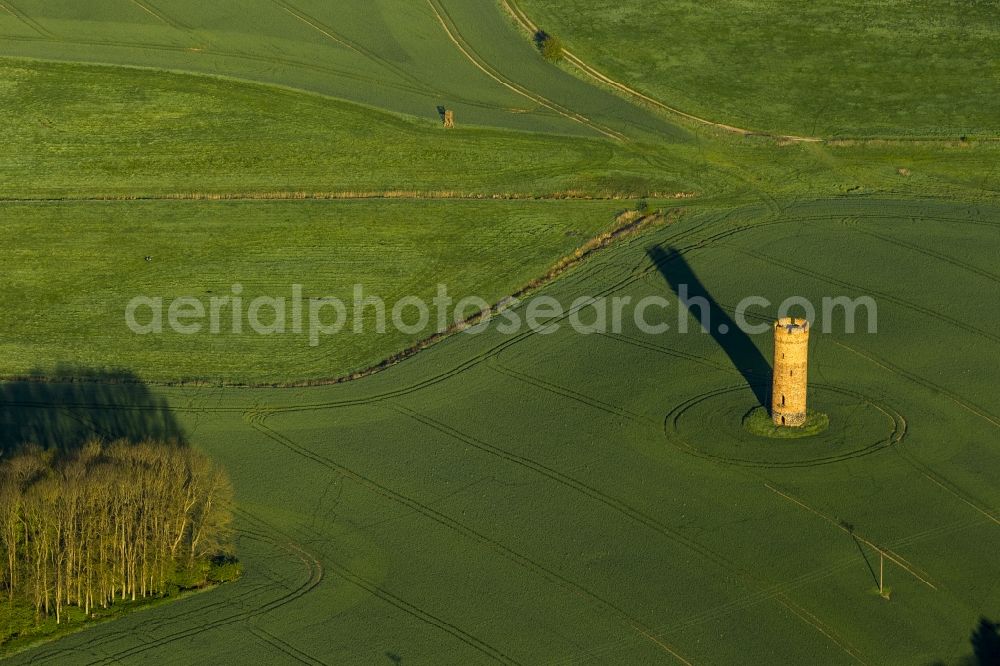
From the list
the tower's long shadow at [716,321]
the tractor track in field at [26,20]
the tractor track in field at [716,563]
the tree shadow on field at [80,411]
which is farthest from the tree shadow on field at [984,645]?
the tractor track in field at [26,20]

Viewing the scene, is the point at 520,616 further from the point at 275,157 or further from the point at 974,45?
the point at 974,45

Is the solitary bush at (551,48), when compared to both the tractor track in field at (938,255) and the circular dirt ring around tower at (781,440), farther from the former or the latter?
the circular dirt ring around tower at (781,440)

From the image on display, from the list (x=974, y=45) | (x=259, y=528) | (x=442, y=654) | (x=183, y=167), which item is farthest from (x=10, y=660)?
(x=974, y=45)

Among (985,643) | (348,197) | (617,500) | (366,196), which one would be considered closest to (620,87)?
(366,196)

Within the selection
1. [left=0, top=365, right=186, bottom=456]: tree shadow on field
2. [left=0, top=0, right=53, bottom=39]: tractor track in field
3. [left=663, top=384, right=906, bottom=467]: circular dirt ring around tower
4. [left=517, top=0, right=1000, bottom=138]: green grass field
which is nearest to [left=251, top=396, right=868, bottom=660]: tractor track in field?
[left=663, top=384, right=906, bottom=467]: circular dirt ring around tower

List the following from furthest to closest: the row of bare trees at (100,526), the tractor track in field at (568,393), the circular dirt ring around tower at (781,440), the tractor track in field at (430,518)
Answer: the tractor track in field at (568,393)
the circular dirt ring around tower at (781,440)
the row of bare trees at (100,526)
the tractor track in field at (430,518)

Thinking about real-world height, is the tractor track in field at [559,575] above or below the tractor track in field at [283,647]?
above

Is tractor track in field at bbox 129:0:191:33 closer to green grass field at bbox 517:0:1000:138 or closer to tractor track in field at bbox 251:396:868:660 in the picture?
green grass field at bbox 517:0:1000:138
